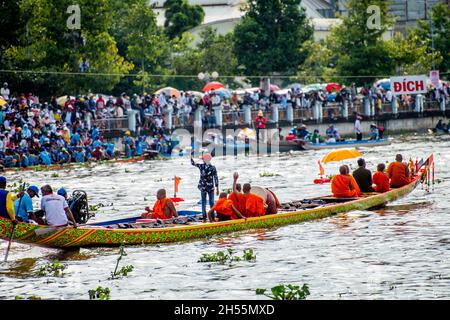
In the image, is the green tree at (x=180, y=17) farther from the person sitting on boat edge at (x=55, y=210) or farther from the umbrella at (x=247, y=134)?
the person sitting on boat edge at (x=55, y=210)

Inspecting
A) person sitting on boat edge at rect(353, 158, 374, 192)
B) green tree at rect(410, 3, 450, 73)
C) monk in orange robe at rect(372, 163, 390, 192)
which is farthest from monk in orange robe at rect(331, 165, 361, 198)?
green tree at rect(410, 3, 450, 73)

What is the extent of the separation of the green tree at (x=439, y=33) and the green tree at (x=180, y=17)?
729 inches

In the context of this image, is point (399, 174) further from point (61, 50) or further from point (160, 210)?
point (61, 50)

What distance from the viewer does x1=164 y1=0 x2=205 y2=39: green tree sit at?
288 feet

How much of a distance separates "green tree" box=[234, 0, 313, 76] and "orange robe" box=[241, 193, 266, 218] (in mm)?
51554

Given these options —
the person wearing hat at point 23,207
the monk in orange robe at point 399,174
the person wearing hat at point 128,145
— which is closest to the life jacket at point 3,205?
the person wearing hat at point 23,207

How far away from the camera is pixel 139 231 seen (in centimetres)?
2577

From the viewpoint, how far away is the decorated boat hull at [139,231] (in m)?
24.2

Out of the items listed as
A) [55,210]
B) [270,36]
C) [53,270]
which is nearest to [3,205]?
[55,210]

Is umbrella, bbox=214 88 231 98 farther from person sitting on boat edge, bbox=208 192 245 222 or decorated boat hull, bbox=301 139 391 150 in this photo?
person sitting on boat edge, bbox=208 192 245 222

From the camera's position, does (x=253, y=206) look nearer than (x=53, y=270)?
No

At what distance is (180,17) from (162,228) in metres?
62.9
